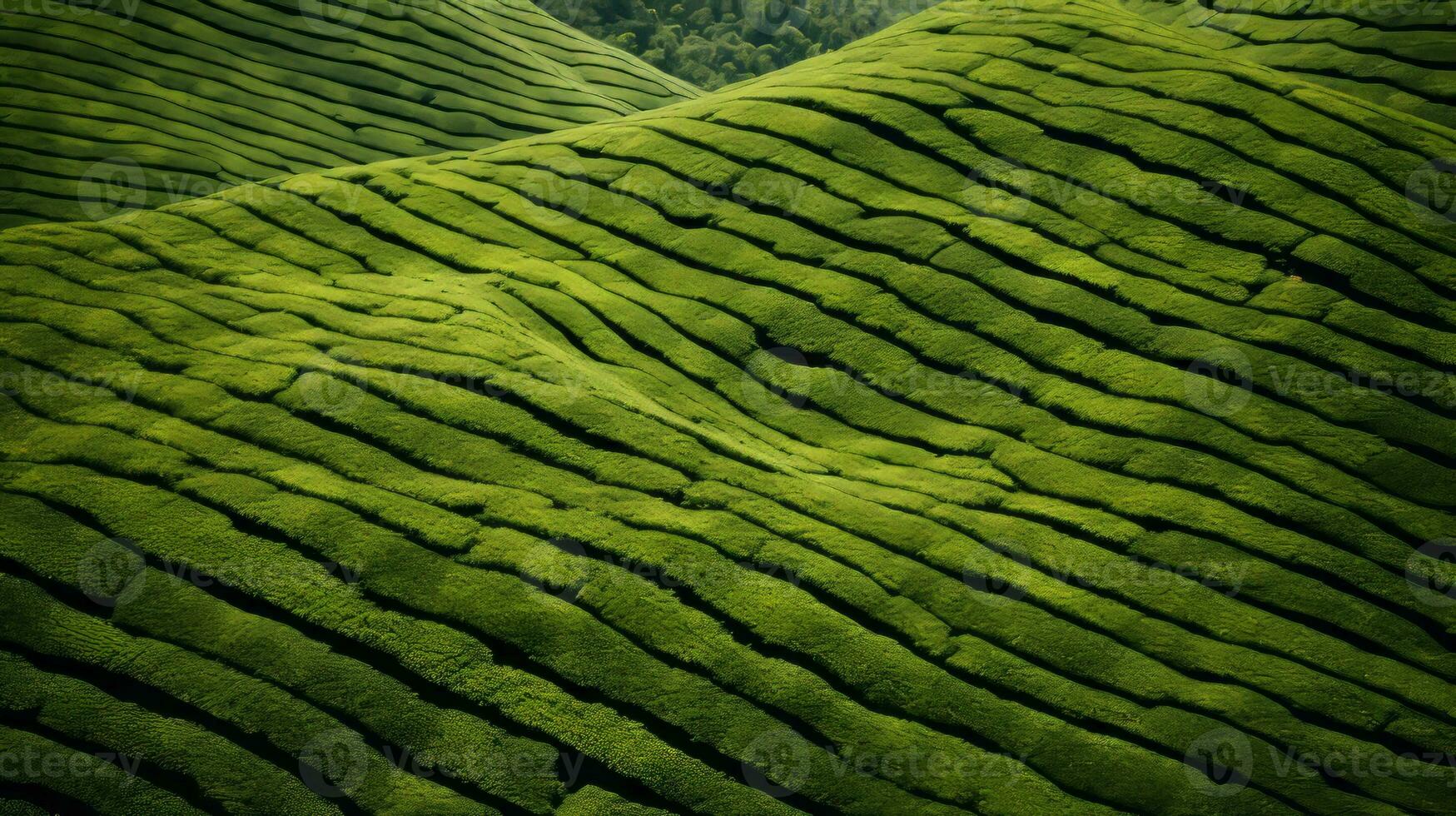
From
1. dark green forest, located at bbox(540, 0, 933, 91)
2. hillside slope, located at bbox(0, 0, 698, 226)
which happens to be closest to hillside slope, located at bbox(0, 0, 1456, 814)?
hillside slope, located at bbox(0, 0, 698, 226)

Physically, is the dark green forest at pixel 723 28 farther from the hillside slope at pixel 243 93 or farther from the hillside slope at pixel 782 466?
the hillside slope at pixel 782 466

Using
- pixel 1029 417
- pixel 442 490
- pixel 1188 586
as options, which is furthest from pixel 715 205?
pixel 1188 586

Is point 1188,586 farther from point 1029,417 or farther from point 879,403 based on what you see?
point 879,403

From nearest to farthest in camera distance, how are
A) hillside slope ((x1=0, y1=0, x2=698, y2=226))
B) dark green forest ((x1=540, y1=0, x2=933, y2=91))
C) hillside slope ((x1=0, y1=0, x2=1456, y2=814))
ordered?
hillside slope ((x1=0, y1=0, x2=1456, y2=814)) < hillside slope ((x1=0, y1=0, x2=698, y2=226)) < dark green forest ((x1=540, y1=0, x2=933, y2=91))

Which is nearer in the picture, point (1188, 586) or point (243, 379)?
point (1188, 586)

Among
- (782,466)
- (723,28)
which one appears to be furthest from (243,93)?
(723,28)

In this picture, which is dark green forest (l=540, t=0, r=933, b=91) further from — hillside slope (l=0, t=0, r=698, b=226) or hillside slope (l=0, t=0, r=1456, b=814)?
hillside slope (l=0, t=0, r=1456, b=814)
